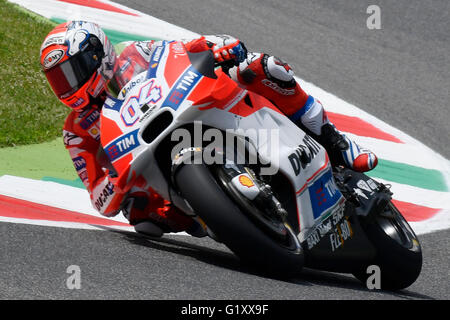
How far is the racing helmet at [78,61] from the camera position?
4.88m

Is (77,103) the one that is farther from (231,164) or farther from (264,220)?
(264,220)

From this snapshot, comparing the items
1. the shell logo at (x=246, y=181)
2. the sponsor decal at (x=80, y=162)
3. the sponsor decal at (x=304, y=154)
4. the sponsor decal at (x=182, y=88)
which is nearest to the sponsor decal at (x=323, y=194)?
the sponsor decal at (x=304, y=154)

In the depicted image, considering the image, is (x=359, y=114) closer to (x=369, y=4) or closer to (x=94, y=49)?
(x=369, y=4)

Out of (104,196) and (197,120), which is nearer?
(197,120)

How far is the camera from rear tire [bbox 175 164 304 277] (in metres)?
4.13

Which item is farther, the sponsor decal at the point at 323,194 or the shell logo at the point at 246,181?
the sponsor decal at the point at 323,194

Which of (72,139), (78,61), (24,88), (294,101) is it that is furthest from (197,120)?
(24,88)

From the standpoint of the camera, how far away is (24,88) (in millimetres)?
8617

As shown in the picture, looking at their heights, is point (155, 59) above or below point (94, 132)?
above

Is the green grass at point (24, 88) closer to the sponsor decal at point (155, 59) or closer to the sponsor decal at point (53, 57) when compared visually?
the sponsor decal at point (53, 57)

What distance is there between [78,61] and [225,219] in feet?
4.69

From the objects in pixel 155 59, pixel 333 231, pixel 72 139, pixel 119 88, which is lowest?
pixel 72 139

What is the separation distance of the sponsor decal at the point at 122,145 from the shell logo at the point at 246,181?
615 millimetres
